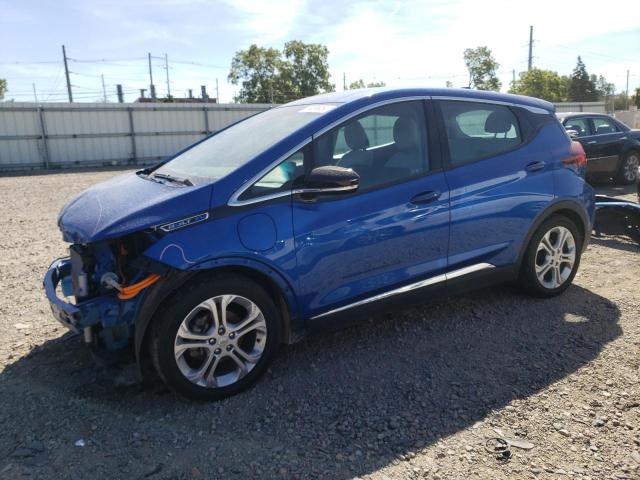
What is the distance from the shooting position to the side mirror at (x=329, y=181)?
3.04 m

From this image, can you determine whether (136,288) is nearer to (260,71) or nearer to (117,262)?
(117,262)

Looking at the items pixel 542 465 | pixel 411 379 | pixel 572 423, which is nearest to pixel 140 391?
pixel 411 379

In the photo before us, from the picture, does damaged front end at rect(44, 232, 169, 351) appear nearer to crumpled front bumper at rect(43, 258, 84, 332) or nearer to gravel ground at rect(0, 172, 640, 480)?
crumpled front bumper at rect(43, 258, 84, 332)

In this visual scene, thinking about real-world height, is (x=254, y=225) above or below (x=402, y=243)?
above

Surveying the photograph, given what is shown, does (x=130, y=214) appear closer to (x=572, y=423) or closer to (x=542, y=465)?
(x=542, y=465)

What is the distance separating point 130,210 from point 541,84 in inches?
2490

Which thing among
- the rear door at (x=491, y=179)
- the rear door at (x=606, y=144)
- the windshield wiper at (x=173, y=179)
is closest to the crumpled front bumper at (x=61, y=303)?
the windshield wiper at (x=173, y=179)

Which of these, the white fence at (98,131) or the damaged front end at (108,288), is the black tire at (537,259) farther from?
the white fence at (98,131)

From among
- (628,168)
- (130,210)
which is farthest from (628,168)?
(130,210)

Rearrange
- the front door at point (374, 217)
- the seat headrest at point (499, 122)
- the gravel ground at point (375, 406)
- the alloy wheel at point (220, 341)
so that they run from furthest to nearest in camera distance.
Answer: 1. the seat headrest at point (499, 122)
2. the front door at point (374, 217)
3. the alloy wheel at point (220, 341)
4. the gravel ground at point (375, 406)

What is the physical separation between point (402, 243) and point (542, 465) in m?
1.52

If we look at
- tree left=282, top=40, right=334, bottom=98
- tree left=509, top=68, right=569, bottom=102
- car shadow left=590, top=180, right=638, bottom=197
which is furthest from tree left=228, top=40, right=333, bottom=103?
car shadow left=590, top=180, right=638, bottom=197

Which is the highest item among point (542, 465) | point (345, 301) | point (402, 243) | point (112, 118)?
point (112, 118)

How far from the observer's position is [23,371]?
3.45 meters
